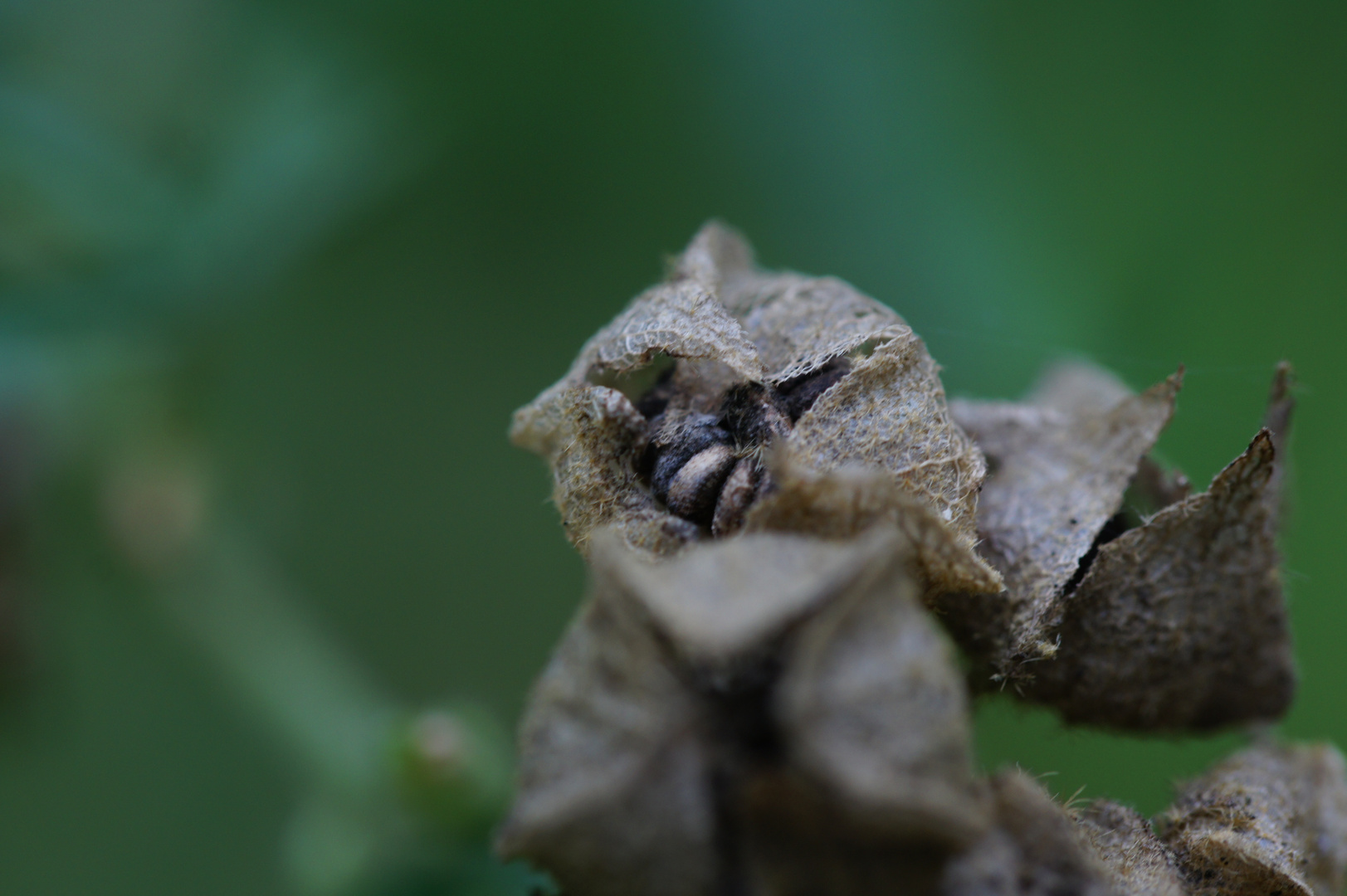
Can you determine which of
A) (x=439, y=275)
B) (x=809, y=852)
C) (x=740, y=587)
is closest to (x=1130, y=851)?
(x=809, y=852)

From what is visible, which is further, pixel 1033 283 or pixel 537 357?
pixel 537 357

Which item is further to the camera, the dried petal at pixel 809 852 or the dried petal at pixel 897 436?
the dried petal at pixel 897 436

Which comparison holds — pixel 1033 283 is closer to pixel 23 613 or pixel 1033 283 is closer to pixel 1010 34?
pixel 1010 34

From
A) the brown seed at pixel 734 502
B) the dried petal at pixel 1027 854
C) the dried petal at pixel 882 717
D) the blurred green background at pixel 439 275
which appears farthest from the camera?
the blurred green background at pixel 439 275

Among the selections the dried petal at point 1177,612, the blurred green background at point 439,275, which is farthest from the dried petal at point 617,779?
the blurred green background at point 439,275

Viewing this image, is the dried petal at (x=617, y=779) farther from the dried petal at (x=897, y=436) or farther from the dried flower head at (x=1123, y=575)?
the dried flower head at (x=1123, y=575)

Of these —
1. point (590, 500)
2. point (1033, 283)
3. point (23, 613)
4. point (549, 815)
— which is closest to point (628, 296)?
point (1033, 283)
